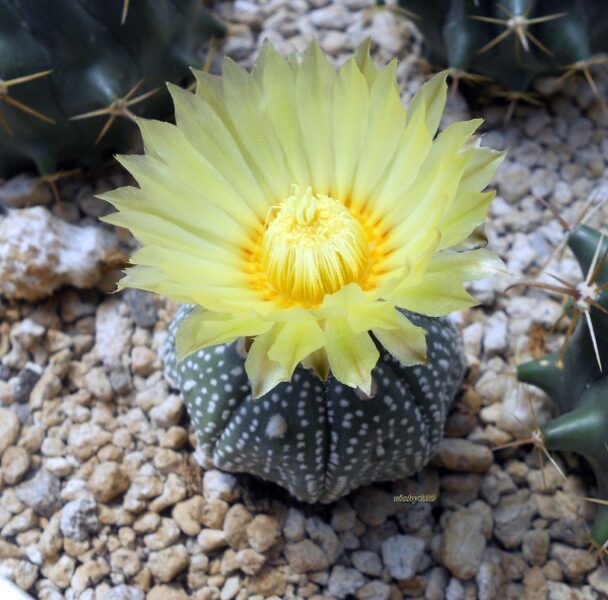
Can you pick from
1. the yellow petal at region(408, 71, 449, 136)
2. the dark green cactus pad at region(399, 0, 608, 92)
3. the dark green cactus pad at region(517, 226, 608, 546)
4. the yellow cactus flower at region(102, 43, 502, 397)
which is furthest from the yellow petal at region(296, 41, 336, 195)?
the dark green cactus pad at region(399, 0, 608, 92)

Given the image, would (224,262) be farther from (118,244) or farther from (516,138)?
(516,138)

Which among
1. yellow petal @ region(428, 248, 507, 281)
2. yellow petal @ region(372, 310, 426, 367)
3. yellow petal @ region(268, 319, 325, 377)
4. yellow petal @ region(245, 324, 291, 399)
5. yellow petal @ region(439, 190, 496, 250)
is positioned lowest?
yellow petal @ region(245, 324, 291, 399)

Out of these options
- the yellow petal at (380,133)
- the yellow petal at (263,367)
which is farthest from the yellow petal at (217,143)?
the yellow petal at (263,367)

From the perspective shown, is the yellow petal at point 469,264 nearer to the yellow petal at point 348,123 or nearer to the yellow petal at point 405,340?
the yellow petal at point 405,340

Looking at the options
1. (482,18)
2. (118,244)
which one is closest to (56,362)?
(118,244)

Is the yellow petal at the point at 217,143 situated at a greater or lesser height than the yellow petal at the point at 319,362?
greater

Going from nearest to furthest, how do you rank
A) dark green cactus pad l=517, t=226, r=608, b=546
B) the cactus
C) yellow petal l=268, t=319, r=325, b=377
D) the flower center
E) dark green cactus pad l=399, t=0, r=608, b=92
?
yellow petal l=268, t=319, r=325, b=377, the flower center, dark green cactus pad l=517, t=226, r=608, b=546, the cactus, dark green cactus pad l=399, t=0, r=608, b=92

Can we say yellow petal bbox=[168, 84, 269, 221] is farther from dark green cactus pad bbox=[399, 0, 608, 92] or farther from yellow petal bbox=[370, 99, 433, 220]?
dark green cactus pad bbox=[399, 0, 608, 92]
